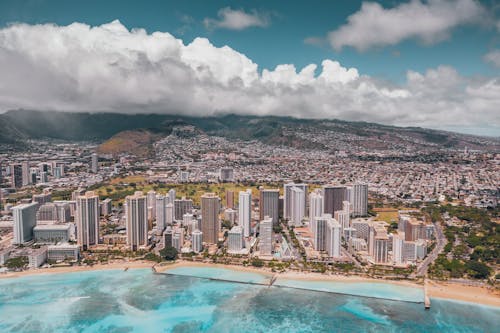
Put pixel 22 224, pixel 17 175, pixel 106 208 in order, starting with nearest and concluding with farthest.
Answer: pixel 22 224, pixel 106 208, pixel 17 175

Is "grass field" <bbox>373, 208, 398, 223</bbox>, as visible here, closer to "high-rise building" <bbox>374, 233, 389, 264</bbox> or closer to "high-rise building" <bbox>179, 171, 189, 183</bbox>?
"high-rise building" <bbox>374, 233, 389, 264</bbox>

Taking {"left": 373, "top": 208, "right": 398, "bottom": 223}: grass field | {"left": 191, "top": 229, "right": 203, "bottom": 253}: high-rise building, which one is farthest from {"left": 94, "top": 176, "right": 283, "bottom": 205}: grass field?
{"left": 191, "top": 229, "right": 203, "bottom": 253}: high-rise building

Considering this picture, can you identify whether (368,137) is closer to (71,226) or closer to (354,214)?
(354,214)

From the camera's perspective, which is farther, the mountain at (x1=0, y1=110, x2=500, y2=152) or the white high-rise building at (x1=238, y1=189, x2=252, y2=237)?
the mountain at (x1=0, y1=110, x2=500, y2=152)

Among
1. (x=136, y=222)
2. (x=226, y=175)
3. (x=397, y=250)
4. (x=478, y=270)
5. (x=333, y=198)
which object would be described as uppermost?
(x=226, y=175)

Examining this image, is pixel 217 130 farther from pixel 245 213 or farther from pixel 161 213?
pixel 245 213

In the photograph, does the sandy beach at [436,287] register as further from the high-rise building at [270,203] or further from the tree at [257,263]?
the high-rise building at [270,203]

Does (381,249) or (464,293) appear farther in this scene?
(381,249)

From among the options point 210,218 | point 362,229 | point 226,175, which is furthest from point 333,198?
point 226,175
